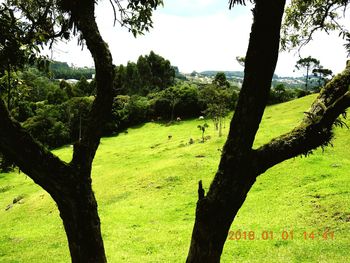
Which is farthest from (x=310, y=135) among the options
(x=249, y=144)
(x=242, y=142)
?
(x=242, y=142)

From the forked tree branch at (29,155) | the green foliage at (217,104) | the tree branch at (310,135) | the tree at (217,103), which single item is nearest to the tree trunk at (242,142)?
the tree branch at (310,135)

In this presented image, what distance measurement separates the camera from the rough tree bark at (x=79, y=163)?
593cm

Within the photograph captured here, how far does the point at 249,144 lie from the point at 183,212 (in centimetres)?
2413

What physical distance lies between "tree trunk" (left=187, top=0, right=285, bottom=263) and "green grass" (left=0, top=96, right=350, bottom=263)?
12.9 metres

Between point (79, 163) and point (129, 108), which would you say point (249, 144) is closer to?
point (79, 163)

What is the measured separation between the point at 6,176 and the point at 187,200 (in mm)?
41847

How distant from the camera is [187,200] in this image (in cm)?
3172

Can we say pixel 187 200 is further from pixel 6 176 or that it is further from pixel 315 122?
pixel 6 176

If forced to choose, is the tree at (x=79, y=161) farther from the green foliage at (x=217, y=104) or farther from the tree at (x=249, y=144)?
the green foliage at (x=217, y=104)

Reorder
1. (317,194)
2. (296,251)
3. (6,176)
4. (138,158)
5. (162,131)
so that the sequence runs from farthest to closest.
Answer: (162,131) < (6,176) < (138,158) < (317,194) < (296,251)

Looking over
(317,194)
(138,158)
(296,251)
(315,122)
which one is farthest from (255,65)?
(138,158)

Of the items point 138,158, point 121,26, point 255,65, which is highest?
point 121,26

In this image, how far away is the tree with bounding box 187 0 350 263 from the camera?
5574mm
